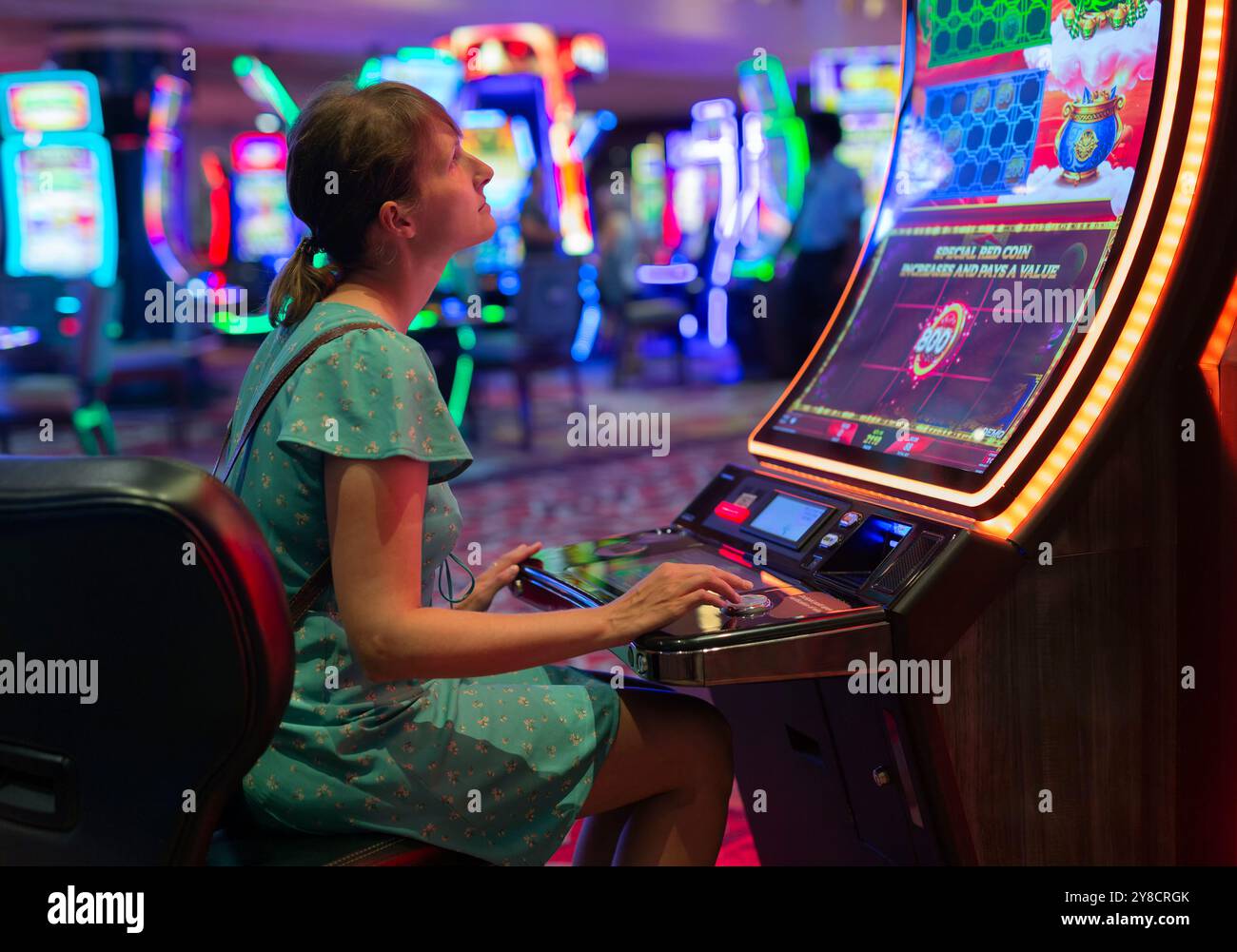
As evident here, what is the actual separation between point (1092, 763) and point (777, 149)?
942 cm

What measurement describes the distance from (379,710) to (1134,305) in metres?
0.91

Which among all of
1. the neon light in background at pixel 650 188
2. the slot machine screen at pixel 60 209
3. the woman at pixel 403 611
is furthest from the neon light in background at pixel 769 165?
the woman at pixel 403 611

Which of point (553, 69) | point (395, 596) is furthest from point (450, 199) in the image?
point (553, 69)

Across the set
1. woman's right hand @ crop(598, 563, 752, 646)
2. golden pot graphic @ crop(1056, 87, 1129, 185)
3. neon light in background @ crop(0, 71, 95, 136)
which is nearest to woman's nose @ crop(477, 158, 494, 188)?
woman's right hand @ crop(598, 563, 752, 646)

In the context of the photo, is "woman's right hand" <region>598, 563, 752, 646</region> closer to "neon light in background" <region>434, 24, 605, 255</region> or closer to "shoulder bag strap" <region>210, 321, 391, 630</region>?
"shoulder bag strap" <region>210, 321, 391, 630</region>

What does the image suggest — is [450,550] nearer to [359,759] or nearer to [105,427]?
[359,759]

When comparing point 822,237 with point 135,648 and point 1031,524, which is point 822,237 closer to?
point 1031,524

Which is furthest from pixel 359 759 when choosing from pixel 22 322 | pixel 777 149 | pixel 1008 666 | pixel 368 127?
pixel 777 149

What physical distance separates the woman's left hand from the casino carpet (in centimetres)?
78

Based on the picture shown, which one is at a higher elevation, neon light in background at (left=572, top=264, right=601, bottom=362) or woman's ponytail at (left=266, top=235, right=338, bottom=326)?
neon light in background at (left=572, top=264, right=601, bottom=362)

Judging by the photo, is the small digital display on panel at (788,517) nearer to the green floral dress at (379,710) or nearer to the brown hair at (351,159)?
the green floral dress at (379,710)

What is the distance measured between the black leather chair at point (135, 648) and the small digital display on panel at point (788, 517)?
733 mm

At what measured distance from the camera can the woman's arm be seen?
1.19m

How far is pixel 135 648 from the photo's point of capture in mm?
982
